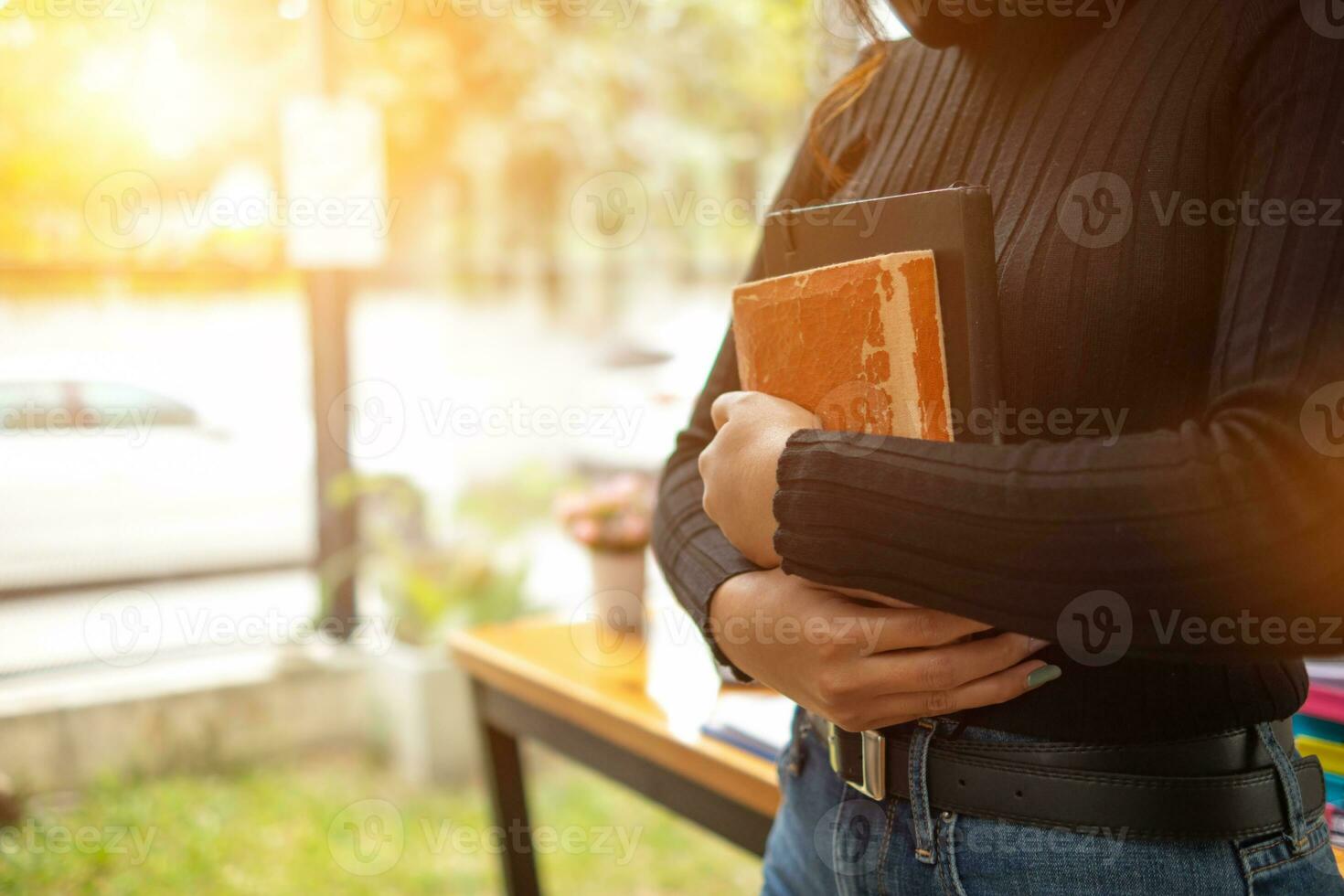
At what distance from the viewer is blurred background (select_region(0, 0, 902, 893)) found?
275 cm

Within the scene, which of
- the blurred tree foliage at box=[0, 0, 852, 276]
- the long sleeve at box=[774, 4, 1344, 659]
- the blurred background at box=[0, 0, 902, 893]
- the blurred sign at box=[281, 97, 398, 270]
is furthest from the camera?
the blurred tree foliage at box=[0, 0, 852, 276]

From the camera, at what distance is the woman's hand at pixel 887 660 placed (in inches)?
23.4

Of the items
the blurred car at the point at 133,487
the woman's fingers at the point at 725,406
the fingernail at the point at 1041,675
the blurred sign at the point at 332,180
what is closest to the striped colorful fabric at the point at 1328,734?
the fingernail at the point at 1041,675

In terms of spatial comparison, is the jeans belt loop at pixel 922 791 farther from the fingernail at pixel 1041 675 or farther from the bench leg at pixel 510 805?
the bench leg at pixel 510 805

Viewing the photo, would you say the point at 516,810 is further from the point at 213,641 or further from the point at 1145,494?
the point at 213,641

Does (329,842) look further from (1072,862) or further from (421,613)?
(1072,862)

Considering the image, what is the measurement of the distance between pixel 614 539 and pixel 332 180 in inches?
75.1

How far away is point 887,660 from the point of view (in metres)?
0.61

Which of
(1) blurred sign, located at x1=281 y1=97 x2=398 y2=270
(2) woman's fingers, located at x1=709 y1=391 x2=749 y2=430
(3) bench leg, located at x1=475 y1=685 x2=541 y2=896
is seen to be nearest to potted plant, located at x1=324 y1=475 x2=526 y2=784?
(1) blurred sign, located at x1=281 y1=97 x2=398 y2=270

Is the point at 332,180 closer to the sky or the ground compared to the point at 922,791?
closer to the sky

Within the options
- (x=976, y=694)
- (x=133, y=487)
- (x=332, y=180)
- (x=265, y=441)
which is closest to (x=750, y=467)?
(x=976, y=694)

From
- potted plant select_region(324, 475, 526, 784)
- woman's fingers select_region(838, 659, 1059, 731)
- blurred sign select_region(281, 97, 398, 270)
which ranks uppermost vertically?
blurred sign select_region(281, 97, 398, 270)

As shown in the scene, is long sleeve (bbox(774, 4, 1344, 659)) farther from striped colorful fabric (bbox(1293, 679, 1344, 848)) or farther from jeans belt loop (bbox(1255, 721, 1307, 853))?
striped colorful fabric (bbox(1293, 679, 1344, 848))

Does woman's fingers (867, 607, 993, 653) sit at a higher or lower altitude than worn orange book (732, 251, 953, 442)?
lower
